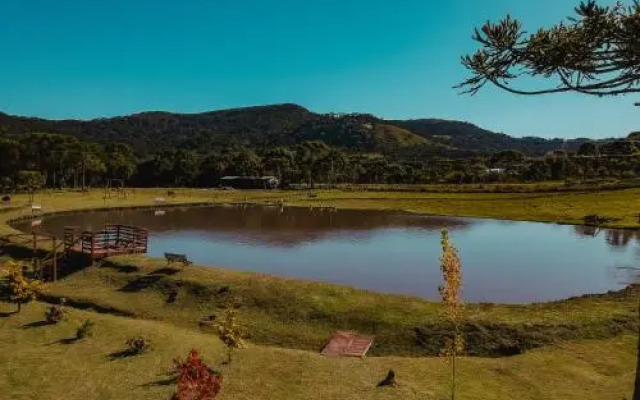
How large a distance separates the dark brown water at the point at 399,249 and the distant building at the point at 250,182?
94995 mm

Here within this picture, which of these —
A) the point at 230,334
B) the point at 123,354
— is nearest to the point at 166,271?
the point at 123,354

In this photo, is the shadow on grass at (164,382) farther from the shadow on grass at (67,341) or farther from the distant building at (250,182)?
the distant building at (250,182)

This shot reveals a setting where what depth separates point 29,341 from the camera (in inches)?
974

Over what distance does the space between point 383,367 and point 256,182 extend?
16484 centimetres

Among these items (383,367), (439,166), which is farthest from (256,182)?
(383,367)

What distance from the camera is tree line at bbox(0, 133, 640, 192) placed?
134500mm

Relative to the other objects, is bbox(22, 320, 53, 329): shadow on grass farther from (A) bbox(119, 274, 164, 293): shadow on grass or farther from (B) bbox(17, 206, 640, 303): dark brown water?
(B) bbox(17, 206, 640, 303): dark brown water

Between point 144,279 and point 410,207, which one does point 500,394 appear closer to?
point 144,279

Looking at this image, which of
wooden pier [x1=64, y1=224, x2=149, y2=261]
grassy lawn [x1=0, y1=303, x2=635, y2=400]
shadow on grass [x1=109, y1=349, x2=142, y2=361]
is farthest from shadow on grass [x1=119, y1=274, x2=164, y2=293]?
shadow on grass [x1=109, y1=349, x2=142, y2=361]

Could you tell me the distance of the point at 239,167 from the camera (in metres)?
185

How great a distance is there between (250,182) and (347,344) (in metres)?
162

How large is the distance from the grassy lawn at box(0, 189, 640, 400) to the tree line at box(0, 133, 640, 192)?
11139cm

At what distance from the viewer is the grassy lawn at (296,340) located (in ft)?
63.3

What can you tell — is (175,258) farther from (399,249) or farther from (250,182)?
(250,182)
